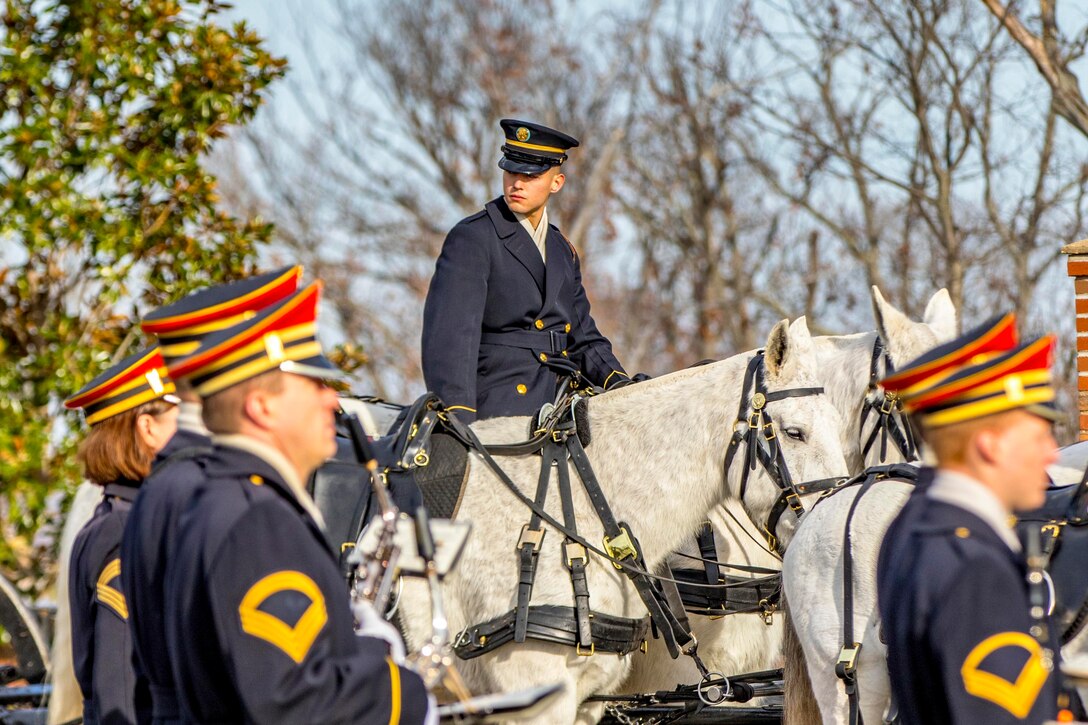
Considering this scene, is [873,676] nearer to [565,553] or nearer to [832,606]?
[832,606]

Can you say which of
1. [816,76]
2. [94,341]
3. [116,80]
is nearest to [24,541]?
[94,341]

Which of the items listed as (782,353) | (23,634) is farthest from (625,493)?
(23,634)

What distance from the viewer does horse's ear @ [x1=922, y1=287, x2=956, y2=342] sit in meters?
5.48

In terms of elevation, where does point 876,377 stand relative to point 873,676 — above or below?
above

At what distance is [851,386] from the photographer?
214 inches

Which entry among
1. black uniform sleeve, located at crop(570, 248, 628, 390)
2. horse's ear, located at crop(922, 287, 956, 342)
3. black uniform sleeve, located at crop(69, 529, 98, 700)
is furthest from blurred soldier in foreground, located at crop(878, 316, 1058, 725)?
black uniform sleeve, located at crop(570, 248, 628, 390)

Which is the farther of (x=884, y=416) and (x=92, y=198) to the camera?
(x=92, y=198)

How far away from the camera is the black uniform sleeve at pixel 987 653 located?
7.14 ft

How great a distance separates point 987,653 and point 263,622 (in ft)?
3.87

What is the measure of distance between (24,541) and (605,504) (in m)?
4.99

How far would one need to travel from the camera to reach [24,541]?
8.48 meters

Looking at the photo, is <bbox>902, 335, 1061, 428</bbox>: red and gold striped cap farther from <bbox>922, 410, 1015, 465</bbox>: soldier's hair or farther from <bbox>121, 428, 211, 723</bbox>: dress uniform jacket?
<bbox>121, 428, 211, 723</bbox>: dress uniform jacket

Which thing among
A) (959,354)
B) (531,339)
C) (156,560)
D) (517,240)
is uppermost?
(517,240)

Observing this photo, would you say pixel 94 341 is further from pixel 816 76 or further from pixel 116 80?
pixel 816 76
